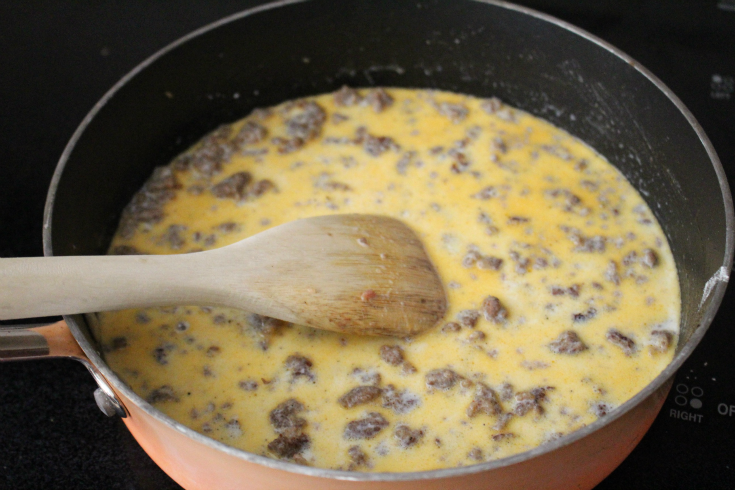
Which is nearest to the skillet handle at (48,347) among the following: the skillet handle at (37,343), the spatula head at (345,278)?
the skillet handle at (37,343)

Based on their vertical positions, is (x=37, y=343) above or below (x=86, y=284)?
below

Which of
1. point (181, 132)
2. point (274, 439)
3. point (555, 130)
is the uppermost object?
point (555, 130)

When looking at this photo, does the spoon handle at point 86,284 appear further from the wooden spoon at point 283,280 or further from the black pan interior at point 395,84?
the black pan interior at point 395,84

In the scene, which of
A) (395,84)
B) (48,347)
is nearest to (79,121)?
(395,84)

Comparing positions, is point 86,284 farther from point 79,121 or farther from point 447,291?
point 79,121

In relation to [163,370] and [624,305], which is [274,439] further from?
[624,305]

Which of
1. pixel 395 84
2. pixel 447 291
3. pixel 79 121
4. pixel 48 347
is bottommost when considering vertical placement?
pixel 48 347

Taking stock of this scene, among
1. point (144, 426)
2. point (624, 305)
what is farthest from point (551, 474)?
point (144, 426)

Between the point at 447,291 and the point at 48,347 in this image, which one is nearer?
the point at 48,347
